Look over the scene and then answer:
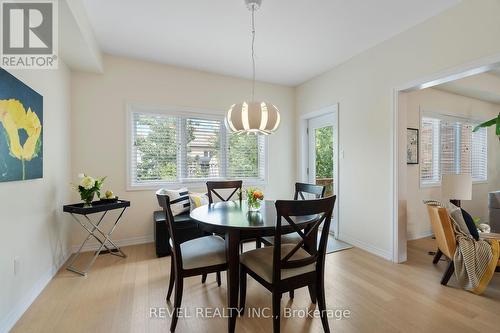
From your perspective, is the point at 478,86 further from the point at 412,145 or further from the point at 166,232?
the point at 166,232

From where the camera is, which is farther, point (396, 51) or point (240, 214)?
point (396, 51)

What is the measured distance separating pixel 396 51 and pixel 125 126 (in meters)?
3.69

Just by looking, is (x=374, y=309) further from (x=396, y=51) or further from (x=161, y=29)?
(x=161, y=29)

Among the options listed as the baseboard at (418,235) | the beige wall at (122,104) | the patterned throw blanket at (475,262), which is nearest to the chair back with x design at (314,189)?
the patterned throw blanket at (475,262)

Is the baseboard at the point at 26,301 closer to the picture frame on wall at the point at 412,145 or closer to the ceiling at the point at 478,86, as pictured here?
the picture frame on wall at the point at 412,145

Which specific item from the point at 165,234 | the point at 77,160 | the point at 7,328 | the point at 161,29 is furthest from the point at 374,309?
the point at 77,160

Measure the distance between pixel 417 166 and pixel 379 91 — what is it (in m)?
1.52

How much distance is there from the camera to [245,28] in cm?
256

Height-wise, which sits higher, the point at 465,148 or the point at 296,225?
the point at 465,148

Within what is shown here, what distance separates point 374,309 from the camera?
6.17 feet

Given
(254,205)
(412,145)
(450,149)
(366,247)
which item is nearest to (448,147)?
(450,149)

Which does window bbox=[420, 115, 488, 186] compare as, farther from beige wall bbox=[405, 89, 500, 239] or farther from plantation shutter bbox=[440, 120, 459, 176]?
beige wall bbox=[405, 89, 500, 239]

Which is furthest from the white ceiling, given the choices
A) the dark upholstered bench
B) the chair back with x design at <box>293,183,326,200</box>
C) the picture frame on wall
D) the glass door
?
the dark upholstered bench

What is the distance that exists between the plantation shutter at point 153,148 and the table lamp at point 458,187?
3761 millimetres
